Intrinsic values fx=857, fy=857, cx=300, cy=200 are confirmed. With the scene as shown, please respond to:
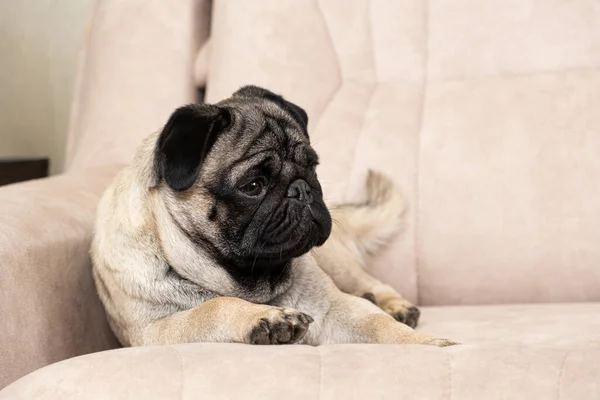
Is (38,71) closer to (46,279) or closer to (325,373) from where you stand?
(46,279)

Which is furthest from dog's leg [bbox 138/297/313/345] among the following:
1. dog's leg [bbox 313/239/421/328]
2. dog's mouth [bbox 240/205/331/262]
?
dog's leg [bbox 313/239/421/328]

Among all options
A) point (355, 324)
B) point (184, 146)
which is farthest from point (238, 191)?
point (355, 324)

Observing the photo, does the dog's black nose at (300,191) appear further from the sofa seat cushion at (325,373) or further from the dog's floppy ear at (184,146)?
the sofa seat cushion at (325,373)

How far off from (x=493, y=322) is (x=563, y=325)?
6.2 inches

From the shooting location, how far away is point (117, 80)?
249 cm

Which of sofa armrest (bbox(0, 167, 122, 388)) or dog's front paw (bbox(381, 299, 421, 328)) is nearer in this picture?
sofa armrest (bbox(0, 167, 122, 388))

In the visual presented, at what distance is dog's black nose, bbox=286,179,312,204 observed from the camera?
1.66 metres

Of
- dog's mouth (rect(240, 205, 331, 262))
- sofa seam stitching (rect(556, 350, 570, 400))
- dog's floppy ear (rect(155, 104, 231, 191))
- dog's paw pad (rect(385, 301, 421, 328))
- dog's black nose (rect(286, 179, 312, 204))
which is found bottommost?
dog's paw pad (rect(385, 301, 421, 328))

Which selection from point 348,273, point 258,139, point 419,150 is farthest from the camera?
point 419,150

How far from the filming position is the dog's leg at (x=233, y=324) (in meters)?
1.45

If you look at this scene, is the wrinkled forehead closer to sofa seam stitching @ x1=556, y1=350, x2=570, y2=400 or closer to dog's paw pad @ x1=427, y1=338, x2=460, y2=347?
dog's paw pad @ x1=427, y1=338, x2=460, y2=347

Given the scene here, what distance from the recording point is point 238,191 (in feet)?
5.29

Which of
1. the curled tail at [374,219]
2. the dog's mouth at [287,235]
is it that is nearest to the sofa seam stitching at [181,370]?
the dog's mouth at [287,235]

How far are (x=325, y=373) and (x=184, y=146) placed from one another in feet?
1.65
